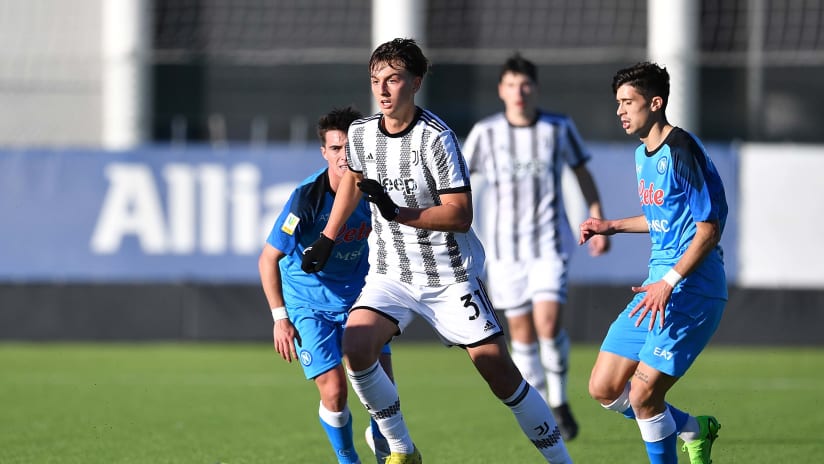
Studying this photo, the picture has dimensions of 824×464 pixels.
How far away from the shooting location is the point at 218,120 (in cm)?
1881

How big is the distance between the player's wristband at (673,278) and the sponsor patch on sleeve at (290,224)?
1757 millimetres

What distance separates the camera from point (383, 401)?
566 cm

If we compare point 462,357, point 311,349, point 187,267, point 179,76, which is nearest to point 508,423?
point 311,349

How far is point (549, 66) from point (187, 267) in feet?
28.0

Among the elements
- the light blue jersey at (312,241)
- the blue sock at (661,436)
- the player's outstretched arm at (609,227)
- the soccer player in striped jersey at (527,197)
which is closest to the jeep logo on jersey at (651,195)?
the player's outstretched arm at (609,227)

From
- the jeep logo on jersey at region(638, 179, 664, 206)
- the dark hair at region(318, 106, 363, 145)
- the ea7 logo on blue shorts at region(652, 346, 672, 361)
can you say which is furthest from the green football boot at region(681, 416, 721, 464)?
the dark hair at region(318, 106, 363, 145)

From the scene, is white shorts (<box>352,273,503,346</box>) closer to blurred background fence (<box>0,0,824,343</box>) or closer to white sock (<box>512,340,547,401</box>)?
white sock (<box>512,340,547,401</box>)

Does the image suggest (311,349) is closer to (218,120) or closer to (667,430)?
(667,430)

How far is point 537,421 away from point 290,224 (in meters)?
1.49

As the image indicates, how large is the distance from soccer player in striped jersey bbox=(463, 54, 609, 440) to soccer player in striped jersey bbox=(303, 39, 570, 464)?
98.2 inches

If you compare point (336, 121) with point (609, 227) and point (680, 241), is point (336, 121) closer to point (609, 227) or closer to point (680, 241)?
point (609, 227)

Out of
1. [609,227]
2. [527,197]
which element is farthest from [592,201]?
[609,227]

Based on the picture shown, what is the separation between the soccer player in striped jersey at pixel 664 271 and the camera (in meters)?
5.43

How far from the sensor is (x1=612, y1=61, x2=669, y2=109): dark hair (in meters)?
5.63
